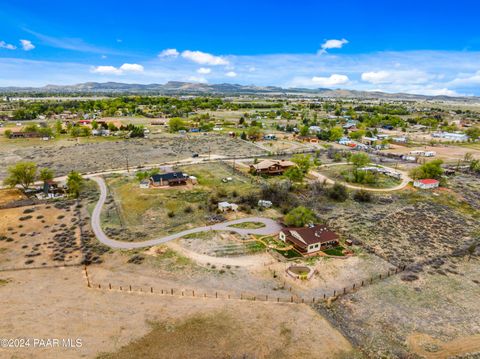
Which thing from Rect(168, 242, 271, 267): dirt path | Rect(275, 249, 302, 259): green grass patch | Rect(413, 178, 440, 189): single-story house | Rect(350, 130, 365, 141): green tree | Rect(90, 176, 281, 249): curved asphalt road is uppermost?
Rect(350, 130, 365, 141): green tree

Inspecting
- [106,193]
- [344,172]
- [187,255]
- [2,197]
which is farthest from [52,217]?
[344,172]

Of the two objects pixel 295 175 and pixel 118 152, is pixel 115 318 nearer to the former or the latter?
pixel 295 175

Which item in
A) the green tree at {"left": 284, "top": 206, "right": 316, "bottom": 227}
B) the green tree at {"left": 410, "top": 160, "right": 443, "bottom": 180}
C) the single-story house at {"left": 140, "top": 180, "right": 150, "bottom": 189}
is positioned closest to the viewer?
the green tree at {"left": 284, "top": 206, "right": 316, "bottom": 227}

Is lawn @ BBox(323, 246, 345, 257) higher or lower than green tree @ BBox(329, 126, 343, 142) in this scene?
lower

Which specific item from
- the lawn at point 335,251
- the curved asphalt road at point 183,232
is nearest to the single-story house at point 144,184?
the curved asphalt road at point 183,232

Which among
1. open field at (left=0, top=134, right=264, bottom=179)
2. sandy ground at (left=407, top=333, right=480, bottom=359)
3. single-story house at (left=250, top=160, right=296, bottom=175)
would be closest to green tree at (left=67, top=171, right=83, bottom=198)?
open field at (left=0, top=134, right=264, bottom=179)

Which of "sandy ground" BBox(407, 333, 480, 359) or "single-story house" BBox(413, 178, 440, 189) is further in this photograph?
"single-story house" BBox(413, 178, 440, 189)

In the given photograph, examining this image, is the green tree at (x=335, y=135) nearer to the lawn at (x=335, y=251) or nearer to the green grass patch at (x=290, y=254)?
the lawn at (x=335, y=251)

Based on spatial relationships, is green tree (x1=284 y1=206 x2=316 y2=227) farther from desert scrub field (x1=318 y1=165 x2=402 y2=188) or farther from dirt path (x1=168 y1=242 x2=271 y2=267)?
desert scrub field (x1=318 y1=165 x2=402 y2=188)

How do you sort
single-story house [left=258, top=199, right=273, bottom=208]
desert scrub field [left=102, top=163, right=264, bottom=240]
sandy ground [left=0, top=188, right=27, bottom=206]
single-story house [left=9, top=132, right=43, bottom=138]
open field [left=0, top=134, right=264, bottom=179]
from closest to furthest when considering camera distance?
desert scrub field [left=102, top=163, right=264, bottom=240] → single-story house [left=258, top=199, right=273, bottom=208] → sandy ground [left=0, top=188, right=27, bottom=206] → open field [left=0, top=134, right=264, bottom=179] → single-story house [left=9, top=132, right=43, bottom=138]

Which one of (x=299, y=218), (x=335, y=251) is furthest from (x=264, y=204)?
(x=335, y=251)
